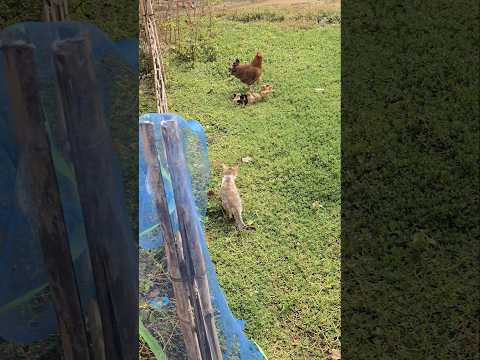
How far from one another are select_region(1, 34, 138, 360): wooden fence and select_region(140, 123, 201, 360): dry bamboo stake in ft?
0.79

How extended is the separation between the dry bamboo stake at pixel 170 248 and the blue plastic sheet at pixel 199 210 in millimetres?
65

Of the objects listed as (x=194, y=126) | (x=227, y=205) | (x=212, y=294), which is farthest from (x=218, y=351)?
(x=227, y=205)

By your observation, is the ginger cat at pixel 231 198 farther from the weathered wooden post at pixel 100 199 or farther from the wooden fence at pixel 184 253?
the weathered wooden post at pixel 100 199

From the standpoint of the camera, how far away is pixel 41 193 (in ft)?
4.95

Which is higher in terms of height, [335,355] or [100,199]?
[100,199]

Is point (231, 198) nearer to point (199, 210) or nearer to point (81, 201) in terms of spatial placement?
point (199, 210)

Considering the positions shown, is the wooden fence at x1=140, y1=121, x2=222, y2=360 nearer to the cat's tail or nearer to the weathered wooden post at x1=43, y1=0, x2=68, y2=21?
the weathered wooden post at x1=43, y1=0, x2=68, y2=21

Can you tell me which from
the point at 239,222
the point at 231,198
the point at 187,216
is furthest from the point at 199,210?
the point at 239,222

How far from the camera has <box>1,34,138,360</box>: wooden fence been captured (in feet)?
4.71

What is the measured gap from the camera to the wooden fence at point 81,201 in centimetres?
143

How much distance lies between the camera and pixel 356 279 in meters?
3.18

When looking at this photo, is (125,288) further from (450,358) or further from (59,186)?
(450,358)

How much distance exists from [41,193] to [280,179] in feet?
9.33

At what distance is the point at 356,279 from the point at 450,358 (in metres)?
0.67
